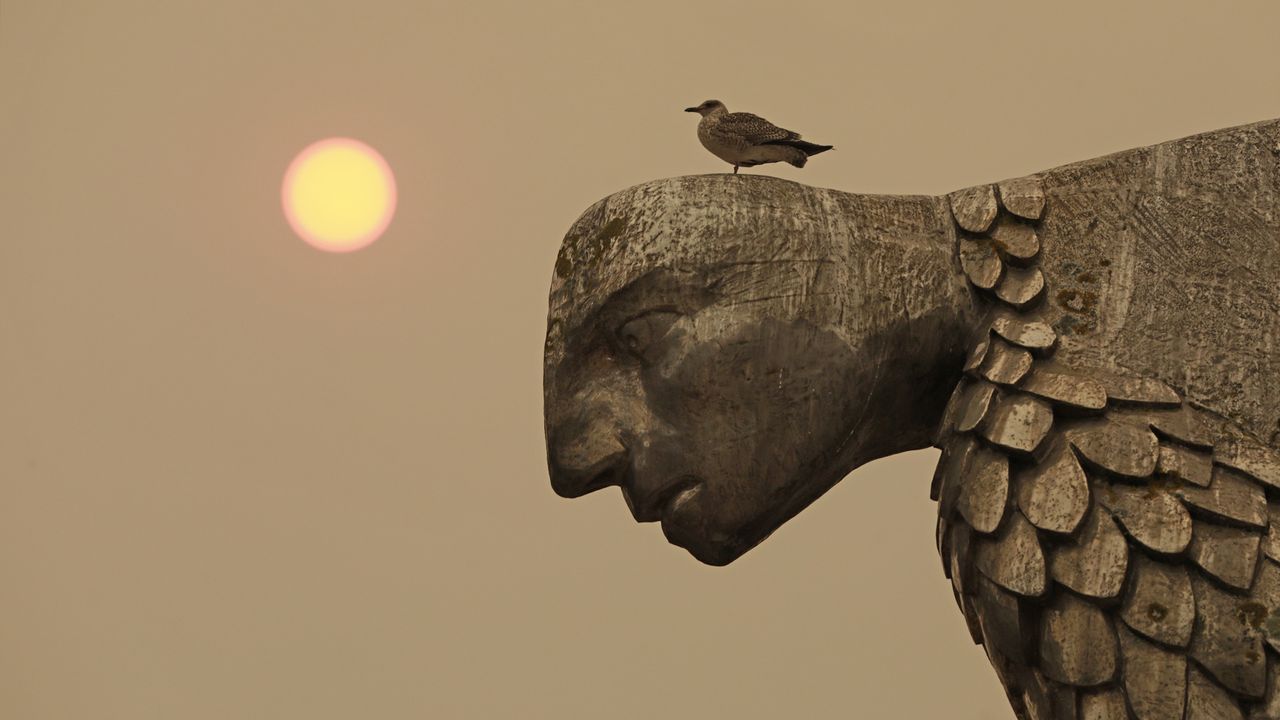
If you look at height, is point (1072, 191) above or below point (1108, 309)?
above

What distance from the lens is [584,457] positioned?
1868 millimetres

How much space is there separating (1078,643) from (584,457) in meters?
0.54

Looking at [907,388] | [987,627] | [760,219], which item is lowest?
[987,627]

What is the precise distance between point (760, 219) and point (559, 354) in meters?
0.26

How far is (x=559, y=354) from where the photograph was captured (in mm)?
1876

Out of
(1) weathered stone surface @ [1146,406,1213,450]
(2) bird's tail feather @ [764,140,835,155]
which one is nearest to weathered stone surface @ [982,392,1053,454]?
(1) weathered stone surface @ [1146,406,1213,450]

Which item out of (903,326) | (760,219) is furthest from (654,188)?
(903,326)

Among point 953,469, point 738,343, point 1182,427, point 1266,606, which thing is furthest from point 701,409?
point 1266,606

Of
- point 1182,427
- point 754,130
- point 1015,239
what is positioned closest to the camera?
point 1182,427

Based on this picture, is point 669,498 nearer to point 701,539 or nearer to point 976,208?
point 701,539

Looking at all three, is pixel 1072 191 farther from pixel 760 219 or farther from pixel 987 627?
pixel 987 627

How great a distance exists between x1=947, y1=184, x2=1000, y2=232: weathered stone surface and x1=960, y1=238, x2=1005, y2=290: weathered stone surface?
0.02m

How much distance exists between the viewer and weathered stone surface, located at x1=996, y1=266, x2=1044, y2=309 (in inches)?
70.0

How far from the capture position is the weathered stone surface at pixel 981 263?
180cm
